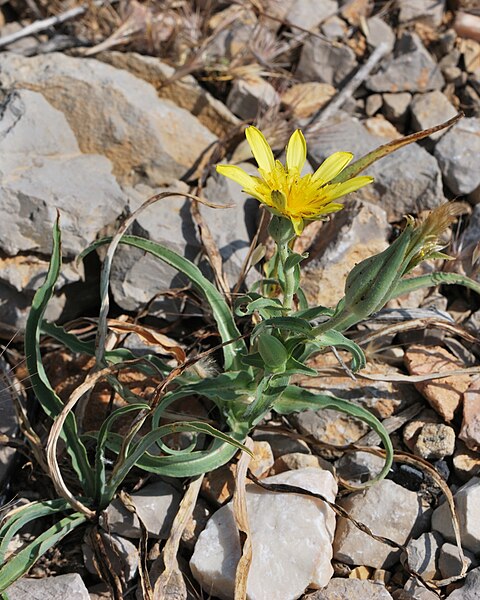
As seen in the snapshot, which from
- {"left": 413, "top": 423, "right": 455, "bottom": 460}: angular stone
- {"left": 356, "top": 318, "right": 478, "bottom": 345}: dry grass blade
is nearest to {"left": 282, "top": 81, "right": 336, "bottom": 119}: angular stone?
{"left": 356, "top": 318, "right": 478, "bottom": 345}: dry grass blade

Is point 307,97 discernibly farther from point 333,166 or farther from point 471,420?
point 471,420

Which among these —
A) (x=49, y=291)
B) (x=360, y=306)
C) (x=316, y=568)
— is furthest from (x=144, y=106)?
(x=316, y=568)

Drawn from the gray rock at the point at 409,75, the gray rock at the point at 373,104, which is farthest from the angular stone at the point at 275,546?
the gray rock at the point at 409,75

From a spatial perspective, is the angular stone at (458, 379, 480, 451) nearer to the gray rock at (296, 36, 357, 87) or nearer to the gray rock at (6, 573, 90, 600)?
the gray rock at (6, 573, 90, 600)

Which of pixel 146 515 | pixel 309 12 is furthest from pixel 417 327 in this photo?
pixel 309 12

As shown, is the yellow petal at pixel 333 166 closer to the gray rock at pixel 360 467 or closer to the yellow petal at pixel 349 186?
the yellow petal at pixel 349 186
